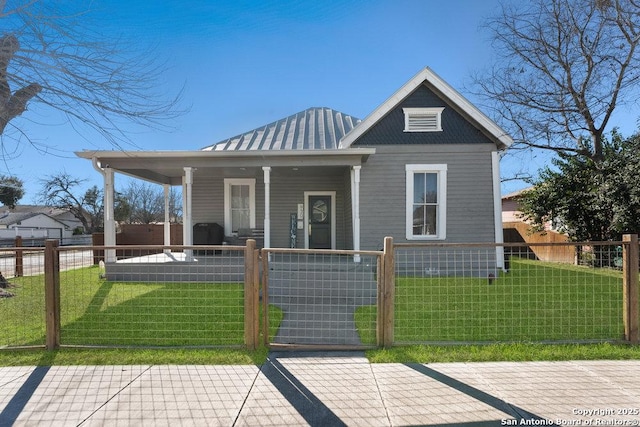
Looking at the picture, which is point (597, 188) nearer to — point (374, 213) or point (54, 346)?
point (374, 213)

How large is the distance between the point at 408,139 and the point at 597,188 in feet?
24.6

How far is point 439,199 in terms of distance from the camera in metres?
9.27

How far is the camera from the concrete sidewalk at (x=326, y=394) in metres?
2.54

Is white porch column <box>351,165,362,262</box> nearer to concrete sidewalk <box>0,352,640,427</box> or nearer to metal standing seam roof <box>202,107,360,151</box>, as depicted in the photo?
metal standing seam roof <box>202,107,360,151</box>

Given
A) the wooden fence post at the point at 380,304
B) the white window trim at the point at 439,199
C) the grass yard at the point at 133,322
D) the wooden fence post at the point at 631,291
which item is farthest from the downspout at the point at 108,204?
the wooden fence post at the point at 631,291

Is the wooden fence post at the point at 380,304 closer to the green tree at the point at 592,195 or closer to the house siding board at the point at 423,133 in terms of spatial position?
the house siding board at the point at 423,133

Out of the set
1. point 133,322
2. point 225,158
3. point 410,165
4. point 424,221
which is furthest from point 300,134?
point 133,322

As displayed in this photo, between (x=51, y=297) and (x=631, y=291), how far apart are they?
6.90 meters

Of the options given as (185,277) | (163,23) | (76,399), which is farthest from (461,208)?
(76,399)

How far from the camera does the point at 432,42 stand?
971cm

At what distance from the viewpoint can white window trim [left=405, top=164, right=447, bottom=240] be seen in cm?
921

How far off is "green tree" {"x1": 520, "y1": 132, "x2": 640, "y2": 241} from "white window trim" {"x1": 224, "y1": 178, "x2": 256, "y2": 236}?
36.9 feet

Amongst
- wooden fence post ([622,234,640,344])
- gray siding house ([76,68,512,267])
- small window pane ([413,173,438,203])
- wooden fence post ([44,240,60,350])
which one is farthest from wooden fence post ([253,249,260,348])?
small window pane ([413,173,438,203])

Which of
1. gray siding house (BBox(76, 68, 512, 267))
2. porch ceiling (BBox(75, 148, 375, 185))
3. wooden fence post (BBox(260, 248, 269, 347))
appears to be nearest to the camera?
wooden fence post (BBox(260, 248, 269, 347))
